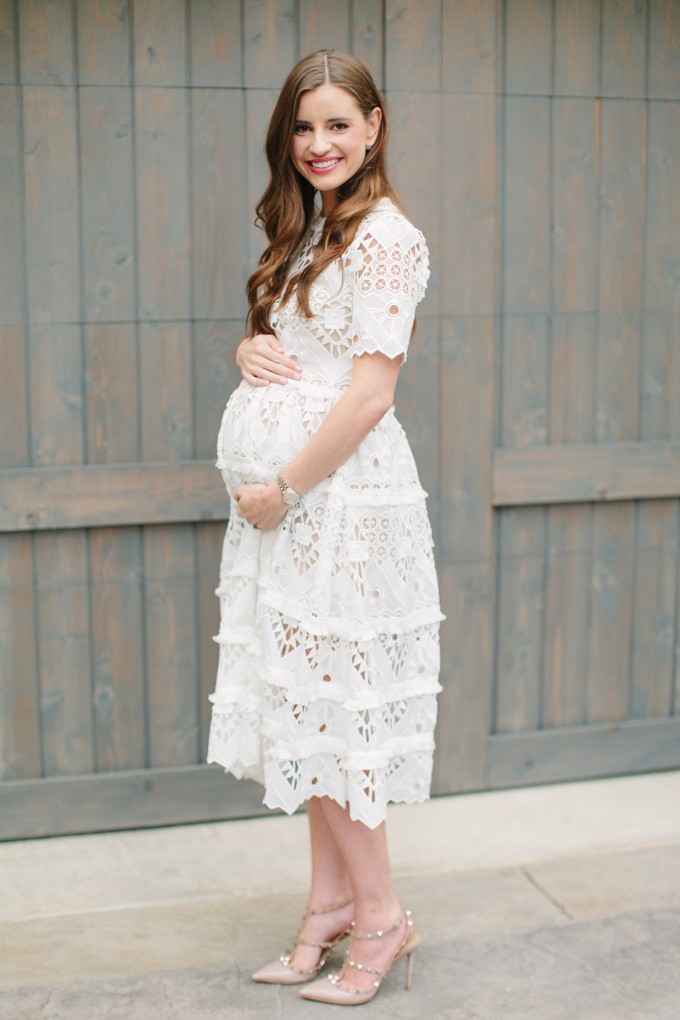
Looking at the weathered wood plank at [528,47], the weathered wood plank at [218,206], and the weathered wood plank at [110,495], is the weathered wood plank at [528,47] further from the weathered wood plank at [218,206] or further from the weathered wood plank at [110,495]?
the weathered wood plank at [110,495]

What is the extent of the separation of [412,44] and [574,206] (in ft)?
2.00

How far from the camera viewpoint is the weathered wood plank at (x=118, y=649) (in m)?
3.16

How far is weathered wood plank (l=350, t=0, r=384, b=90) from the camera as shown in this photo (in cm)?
309

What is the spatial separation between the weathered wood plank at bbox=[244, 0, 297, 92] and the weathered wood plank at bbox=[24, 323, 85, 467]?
777 mm

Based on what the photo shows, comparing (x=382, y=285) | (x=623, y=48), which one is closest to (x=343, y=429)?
(x=382, y=285)

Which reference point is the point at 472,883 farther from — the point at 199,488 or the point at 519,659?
the point at 199,488

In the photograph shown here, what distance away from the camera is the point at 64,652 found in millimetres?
3180

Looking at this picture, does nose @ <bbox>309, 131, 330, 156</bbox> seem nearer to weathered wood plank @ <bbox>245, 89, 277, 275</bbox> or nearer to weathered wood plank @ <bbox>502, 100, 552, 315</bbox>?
weathered wood plank @ <bbox>245, 89, 277, 275</bbox>

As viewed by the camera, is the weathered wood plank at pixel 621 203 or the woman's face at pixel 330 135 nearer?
the woman's face at pixel 330 135

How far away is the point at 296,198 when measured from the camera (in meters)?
2.45

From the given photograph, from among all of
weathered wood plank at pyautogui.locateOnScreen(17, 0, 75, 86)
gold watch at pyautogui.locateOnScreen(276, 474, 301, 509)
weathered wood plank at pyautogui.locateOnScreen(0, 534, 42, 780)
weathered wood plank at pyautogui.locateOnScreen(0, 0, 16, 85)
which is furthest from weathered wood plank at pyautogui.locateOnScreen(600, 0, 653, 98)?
weathered wood plank at pyautogui.locateOnScreen(0, 534, 42, 780)

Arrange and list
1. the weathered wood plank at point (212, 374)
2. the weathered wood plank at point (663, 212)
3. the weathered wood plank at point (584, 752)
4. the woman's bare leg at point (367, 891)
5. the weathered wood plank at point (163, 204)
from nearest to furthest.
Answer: the woman's bare leg at point (367, 891) → the weathered wood plank at point (163, 204) → the weathered wood plank at point (212, 374) → the weathered wood plank at point (663, 212) → the weathered wood plank at point (584, 752)

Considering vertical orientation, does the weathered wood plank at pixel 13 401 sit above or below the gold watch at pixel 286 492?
above

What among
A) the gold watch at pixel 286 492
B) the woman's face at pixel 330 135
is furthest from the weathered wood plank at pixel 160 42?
the gold watch at pixel 286 492
